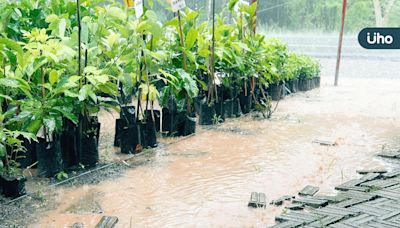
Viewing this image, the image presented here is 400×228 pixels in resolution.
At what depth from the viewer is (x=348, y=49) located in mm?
10164

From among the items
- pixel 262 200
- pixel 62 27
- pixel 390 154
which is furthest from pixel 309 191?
pixel 62 27

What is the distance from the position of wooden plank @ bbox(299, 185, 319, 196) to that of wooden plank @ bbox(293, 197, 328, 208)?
0.11 m

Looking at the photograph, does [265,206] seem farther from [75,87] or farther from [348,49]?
[348,49]

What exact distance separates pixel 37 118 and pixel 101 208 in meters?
0.66

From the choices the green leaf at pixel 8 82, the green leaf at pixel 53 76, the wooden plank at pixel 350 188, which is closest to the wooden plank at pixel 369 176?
the wooden plank at pixel 350 188

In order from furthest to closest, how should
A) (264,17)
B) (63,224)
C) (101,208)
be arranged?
1. (264,17)
2. (101,208)
3. (63,224)

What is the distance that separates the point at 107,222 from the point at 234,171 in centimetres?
111

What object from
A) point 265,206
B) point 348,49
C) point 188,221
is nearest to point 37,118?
point 188,221

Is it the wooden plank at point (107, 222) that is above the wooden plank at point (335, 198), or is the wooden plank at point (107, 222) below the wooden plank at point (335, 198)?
below

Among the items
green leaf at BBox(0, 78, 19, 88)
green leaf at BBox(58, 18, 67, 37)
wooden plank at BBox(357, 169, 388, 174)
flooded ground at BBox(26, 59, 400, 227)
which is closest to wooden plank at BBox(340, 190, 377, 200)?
flooded ground at BBox(26, 59, 400, 227)

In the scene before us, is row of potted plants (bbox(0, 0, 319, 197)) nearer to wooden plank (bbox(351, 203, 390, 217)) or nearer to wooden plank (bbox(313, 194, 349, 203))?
wooden plank (bbox(313, 194, 349, 203))

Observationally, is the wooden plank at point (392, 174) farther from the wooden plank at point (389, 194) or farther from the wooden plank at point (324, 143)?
the wooden plank at point (324, 143)

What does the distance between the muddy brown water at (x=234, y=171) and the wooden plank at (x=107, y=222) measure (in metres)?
0.04

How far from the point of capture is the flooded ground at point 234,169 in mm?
2672
